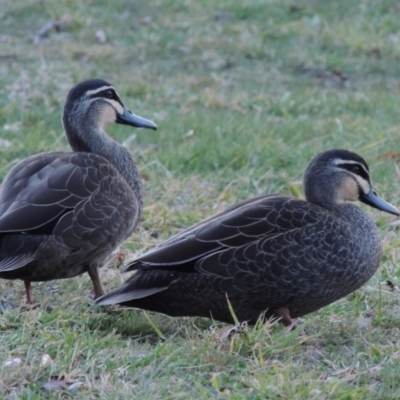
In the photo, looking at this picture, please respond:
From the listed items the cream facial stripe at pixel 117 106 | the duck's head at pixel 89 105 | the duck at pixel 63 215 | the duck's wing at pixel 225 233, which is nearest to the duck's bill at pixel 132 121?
the cream facial stripe at pixel 117 106

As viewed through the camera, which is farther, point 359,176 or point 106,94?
point 106,94

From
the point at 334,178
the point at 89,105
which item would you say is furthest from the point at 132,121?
the point at 334,178

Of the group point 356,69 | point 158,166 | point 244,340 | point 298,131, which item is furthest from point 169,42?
point 244,340

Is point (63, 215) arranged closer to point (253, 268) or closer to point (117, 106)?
point (253, 268)

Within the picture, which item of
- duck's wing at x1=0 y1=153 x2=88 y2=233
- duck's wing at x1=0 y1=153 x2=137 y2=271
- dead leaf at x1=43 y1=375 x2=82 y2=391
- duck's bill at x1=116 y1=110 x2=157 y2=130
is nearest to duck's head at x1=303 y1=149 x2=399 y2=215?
duck's wing at x1=0 y1=153 x2=137 y2=271

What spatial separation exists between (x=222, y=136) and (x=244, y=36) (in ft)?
11.8

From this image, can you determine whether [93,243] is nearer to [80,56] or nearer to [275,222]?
[275,222]

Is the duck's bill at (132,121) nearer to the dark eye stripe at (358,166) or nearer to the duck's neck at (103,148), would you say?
the duck's neck at (103,148)

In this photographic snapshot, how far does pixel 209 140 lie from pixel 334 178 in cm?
285

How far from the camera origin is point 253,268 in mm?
4613

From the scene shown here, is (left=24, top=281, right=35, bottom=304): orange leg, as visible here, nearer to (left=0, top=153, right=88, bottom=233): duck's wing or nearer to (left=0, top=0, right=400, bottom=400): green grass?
(left=0, top=0, right=400, bottom=400): green grass

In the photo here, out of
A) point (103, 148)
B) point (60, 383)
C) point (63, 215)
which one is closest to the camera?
point (60, 383)

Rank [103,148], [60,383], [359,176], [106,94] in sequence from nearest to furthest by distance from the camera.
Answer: [60,383] → [359,176] → [103,148] → [106,94]

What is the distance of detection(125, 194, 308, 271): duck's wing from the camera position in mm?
4656
